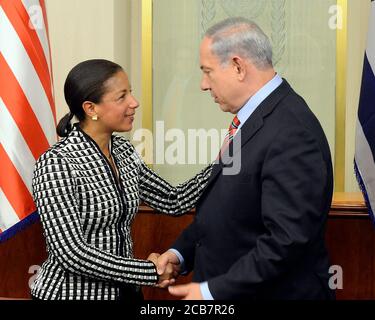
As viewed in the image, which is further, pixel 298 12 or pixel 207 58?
pixel 298 12

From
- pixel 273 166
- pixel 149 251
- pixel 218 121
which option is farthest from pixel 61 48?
pixel 273 166

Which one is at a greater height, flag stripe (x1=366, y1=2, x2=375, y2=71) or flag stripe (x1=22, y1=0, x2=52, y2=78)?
flag stripe (x1=22, y1=0, x2=52, y2=78)

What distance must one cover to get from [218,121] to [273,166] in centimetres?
249

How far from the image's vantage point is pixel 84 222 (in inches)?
72.9

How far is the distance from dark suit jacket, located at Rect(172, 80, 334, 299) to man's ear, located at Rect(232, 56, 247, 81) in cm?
10

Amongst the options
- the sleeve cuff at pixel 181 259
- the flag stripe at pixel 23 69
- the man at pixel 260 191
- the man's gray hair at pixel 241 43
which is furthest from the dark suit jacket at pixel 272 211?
the flag stripe at pixel 23 69

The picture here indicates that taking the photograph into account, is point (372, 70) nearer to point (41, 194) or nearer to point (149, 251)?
point (149, 251)

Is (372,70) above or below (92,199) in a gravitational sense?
above

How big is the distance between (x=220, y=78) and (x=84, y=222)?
619 millimetres

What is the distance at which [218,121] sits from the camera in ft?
13.1

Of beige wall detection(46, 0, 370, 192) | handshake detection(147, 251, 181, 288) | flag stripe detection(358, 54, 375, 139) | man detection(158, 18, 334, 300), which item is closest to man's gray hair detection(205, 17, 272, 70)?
man detection(158, 18, 334, 300)

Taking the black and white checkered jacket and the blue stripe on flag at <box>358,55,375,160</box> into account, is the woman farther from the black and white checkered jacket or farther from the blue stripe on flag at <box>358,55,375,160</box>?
the blue stripe on flag at <box>358,55,375,160</box>

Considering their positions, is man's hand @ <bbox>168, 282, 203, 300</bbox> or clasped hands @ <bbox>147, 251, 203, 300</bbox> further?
clasped hands @ <bbox>147, 251, 203, 300</bbox>

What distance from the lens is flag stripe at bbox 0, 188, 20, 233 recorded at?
2.49 meters
